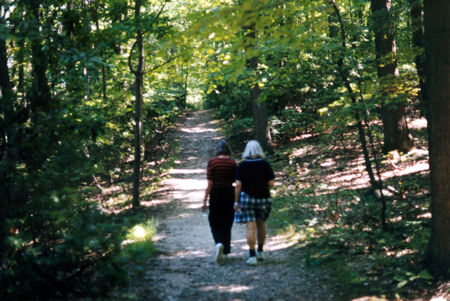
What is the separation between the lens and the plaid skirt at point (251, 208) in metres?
6.13

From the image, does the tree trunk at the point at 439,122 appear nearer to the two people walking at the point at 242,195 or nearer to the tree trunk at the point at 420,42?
the two people walking at the point at 242,195

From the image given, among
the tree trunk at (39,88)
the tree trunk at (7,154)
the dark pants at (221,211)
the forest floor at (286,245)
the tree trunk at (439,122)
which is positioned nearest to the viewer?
the tree trunk at (7,154)

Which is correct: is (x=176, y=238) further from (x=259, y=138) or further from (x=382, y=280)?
(x=259, y=138)

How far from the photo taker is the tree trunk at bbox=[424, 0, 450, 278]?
184 inches

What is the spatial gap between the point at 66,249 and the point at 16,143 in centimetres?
126

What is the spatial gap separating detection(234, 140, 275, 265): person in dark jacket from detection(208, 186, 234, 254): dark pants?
335 millimetres

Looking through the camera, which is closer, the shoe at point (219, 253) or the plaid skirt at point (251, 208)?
the plaid skirt at point (251, 208)

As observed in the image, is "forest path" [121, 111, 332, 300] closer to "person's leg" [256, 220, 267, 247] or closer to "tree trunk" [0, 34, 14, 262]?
"person's leg" [256, 220, 267, 247]

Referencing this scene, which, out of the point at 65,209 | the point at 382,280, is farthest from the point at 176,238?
the point at 65,209

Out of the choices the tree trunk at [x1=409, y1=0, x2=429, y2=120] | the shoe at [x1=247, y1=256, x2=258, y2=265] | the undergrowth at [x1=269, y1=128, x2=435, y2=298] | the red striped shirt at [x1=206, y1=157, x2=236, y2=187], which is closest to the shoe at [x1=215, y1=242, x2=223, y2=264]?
the shoe at [x1=247, y1=256, x2=258, y2=265]

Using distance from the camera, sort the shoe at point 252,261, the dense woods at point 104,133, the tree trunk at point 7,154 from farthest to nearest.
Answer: the shoe at point 252,261, the tree trunk at point 7,154, the dense woods at point 104,133

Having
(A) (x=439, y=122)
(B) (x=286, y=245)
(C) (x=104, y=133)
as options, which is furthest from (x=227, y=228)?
(A) (x=439, y=122)

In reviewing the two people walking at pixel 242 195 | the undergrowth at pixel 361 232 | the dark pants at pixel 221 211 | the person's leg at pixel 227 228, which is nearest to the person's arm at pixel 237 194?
the two people walking at pixel 242 195

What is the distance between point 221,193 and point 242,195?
1.49ft
